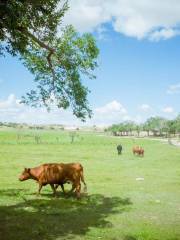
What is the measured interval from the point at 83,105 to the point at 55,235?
5750 millimetres

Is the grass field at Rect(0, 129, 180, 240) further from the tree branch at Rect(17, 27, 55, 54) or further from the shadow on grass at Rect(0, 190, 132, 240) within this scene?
the tree branch at Rect(17, 27, 55, 54)

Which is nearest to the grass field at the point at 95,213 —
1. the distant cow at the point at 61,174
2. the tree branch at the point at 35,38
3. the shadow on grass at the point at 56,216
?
the shadow on grass at the point at 56,216

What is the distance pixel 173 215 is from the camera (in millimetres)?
16766

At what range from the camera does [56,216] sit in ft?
52.4

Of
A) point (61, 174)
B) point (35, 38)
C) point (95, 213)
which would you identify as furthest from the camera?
point (61, 174)

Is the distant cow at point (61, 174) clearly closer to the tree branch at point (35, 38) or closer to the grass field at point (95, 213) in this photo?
the grass field at point (95, 213)

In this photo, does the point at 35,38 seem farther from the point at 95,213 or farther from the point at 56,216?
the point at 95,213

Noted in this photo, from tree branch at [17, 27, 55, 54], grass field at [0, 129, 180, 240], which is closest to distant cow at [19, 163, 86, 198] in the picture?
grass field at [0, 129, 180, 240]

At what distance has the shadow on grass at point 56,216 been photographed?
13539 mm

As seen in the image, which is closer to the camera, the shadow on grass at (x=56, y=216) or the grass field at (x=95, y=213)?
the shadow on grass at (x=56, y=216)

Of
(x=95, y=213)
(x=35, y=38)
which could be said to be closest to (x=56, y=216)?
(x=95, y=213)

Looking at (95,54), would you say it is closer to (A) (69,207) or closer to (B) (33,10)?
(B) (33,10)

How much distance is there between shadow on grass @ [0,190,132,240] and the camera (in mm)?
13539

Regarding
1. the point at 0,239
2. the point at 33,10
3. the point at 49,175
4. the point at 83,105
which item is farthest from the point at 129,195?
the point at 33,10
